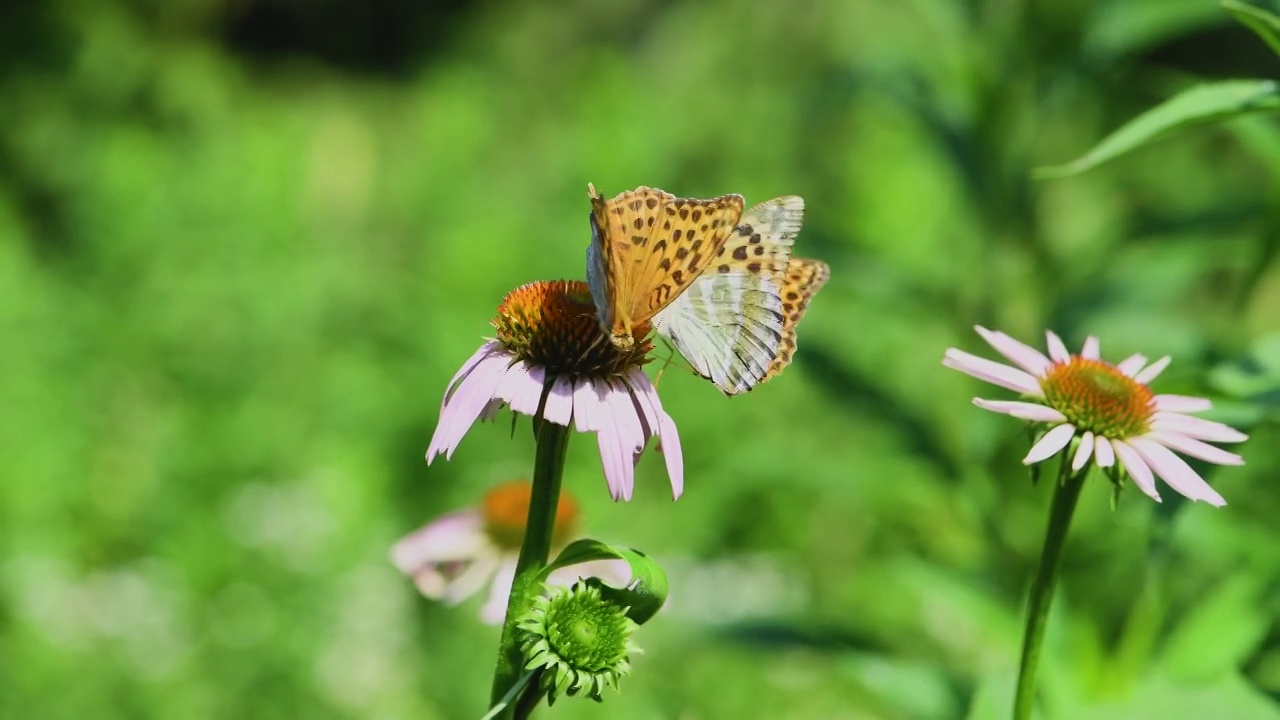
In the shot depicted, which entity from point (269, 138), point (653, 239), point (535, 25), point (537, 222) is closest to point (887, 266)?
point (653, 239)

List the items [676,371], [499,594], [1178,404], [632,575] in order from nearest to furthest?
[632,575] < [1178,404] < [499,594] < [676,371]

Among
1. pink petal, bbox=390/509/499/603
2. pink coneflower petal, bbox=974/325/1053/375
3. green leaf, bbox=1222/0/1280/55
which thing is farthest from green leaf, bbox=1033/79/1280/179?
pink petal, bbox=390/509/499/603

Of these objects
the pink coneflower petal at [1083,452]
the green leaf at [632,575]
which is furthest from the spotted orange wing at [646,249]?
the pink coneflower petal at [1083,452]

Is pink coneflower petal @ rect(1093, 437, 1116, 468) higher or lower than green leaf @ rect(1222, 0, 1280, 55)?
lower

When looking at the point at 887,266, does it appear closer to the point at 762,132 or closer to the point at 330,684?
the point at 330,684

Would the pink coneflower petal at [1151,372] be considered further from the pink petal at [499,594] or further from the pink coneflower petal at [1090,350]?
the pink petal at [499,594]

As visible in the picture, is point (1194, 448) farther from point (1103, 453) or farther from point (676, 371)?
point (676, 371)

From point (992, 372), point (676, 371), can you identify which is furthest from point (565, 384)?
point (676, 371)

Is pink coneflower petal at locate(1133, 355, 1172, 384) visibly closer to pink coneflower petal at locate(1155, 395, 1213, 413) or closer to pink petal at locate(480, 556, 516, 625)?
pink coneflower petal at locate(1155, 395, 1213, 413)
